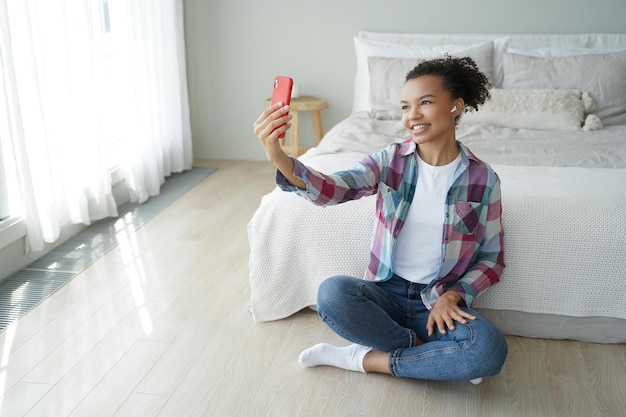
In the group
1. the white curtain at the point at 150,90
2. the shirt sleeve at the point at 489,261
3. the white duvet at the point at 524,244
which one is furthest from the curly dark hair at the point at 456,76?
the white curtain at the point at 150,90

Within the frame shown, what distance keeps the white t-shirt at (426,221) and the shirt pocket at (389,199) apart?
0.04m

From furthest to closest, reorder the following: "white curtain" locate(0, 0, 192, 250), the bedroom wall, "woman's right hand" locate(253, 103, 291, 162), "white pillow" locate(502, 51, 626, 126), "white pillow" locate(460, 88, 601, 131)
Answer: the bedroom wall, "white pillow" locate(502, 51, 626, 126), "white pillow" locate(460, 88, 601, 131), "white curtain" locate(0, 0, 192, 250), "woman's right hand" locate(253, 103, 291, 162)

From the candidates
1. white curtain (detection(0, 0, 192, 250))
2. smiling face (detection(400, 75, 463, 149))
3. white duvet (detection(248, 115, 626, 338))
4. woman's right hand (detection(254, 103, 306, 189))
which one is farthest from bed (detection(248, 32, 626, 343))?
white curtain (detection(0, 0, 192, 250))

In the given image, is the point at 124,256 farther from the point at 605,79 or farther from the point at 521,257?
the point at 605,79

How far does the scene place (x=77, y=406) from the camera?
188 centimetres

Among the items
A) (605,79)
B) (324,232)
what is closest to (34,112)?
(324,232)

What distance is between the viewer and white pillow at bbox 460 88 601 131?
3299 millimetres

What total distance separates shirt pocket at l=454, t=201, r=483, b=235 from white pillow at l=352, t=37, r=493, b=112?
1882 millimetres

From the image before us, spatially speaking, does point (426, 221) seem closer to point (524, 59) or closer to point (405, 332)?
point (405, 332)

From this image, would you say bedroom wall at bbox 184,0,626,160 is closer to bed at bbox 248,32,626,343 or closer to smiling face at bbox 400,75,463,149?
bed at bbox 248,32,626,343

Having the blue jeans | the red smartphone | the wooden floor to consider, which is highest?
the red smartphone

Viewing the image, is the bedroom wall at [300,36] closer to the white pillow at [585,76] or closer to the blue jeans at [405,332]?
the white pillow at [585,76]

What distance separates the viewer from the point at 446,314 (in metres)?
1.88

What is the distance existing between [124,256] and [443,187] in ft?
5.10
